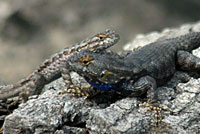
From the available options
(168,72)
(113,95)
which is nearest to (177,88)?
(168,72)

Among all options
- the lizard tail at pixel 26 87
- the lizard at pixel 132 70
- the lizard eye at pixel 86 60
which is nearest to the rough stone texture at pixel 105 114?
the lizard at pixel 132 70

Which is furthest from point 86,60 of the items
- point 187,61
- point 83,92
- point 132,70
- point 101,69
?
point 187,61

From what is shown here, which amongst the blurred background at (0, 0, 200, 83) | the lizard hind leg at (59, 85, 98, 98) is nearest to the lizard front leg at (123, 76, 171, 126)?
the lizard hind leg at (59, 85, 98, 98)

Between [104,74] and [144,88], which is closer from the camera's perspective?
[104,74]

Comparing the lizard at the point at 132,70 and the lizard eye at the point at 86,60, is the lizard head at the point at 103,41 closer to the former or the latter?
the lizard at the point at 132,70

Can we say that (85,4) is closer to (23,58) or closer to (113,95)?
(23,58)

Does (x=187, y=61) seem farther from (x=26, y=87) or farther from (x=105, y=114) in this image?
(x=26, y=87)
